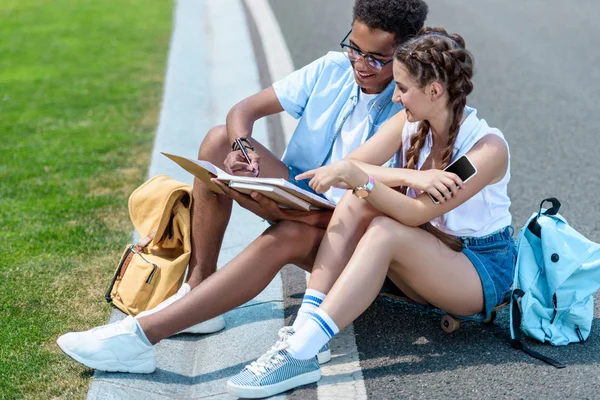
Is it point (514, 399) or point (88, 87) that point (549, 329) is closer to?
point (514, 399)

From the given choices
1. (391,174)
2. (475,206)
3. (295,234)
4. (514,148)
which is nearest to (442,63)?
(391,174)

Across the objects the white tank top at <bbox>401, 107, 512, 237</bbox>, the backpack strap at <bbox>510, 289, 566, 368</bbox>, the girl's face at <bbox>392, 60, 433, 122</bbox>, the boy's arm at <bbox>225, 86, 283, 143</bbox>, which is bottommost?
the backpack strap at <bbox>510, 289, 566, 368</bbox>

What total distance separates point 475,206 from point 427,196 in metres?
0.29

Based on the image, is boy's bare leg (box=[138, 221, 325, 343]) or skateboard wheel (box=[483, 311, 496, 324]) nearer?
boy's bare leg (box=[138, 221, 325, 343])

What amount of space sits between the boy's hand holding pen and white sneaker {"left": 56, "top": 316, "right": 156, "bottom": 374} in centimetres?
84

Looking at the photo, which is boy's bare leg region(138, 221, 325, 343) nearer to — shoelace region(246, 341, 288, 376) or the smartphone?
shoelace region(246, 341, 288, 376)

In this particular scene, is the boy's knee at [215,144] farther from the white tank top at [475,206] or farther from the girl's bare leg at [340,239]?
the white tank top at [475,206]

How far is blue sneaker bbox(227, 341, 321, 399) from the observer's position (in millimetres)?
3387

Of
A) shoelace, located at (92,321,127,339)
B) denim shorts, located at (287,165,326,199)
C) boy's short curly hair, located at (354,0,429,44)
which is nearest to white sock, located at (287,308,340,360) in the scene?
shoelace, located at (92,321,127,339)

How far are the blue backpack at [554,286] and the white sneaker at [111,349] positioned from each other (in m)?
1.43

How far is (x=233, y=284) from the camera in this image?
3.70m

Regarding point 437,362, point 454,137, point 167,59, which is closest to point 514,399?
point 437,362

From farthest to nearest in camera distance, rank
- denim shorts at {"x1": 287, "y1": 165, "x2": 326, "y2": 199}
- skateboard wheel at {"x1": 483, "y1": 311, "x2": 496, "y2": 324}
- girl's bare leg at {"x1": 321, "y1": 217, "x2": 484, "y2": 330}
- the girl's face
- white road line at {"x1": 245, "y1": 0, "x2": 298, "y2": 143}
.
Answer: white road line at {"x1": 245, "y1": 0, "x2": 298, "y2": 143}
denim shorts at {"x1": 287, "y1": 165, "x2": 326, "y2": 199}
skateboard wheel at {"x1": 483, "y1": 311, "x2": 496, "y2": 324}
the girl's face
girl's bare leg at {"x1": 321, "y1": 217, "x2": 484, "y2": 330}

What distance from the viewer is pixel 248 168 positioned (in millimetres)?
4035
